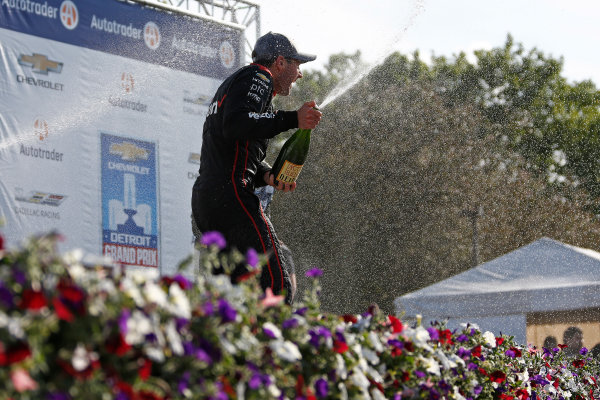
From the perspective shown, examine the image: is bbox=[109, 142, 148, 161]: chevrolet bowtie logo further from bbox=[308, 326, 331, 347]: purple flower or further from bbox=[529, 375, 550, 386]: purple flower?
bbox=[308, 326, 331, 347]: purple flower

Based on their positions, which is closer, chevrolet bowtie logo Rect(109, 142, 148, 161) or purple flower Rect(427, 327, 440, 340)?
purple flower Rect(427, 327, 440, 340)

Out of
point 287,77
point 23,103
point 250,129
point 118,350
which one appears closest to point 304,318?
point 118,350

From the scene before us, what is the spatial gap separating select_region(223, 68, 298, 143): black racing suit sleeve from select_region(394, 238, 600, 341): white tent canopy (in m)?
6.65

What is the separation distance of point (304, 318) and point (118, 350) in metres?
1.08

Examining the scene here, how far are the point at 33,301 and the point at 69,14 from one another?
27.0 ft

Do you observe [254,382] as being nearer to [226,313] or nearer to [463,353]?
[226,313]

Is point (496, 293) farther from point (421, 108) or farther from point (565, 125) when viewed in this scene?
point (565, 125)

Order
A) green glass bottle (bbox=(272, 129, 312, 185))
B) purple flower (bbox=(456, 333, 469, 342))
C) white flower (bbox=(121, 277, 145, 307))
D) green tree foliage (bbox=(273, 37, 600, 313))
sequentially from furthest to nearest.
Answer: green tree foliage (bbox=(273, 37, 600, 313)) → green glass bottle (bbox=(272, 129, 312, 185)) → purple flower (bbox=(456, 333, 469, 342)) → white flower (bbox=(121, 277, 145, 307))

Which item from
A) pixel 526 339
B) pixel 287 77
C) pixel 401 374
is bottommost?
pixel 526 339

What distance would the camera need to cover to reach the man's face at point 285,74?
14.6 ft

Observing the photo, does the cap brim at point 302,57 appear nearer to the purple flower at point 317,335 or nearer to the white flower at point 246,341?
the purple flower at point 317,335

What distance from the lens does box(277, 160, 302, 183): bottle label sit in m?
4.47

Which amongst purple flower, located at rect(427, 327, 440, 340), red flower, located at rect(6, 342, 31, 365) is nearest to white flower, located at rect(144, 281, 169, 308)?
red flower, located at rect(6, 342, 31, 365)

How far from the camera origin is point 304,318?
8.36 ft
